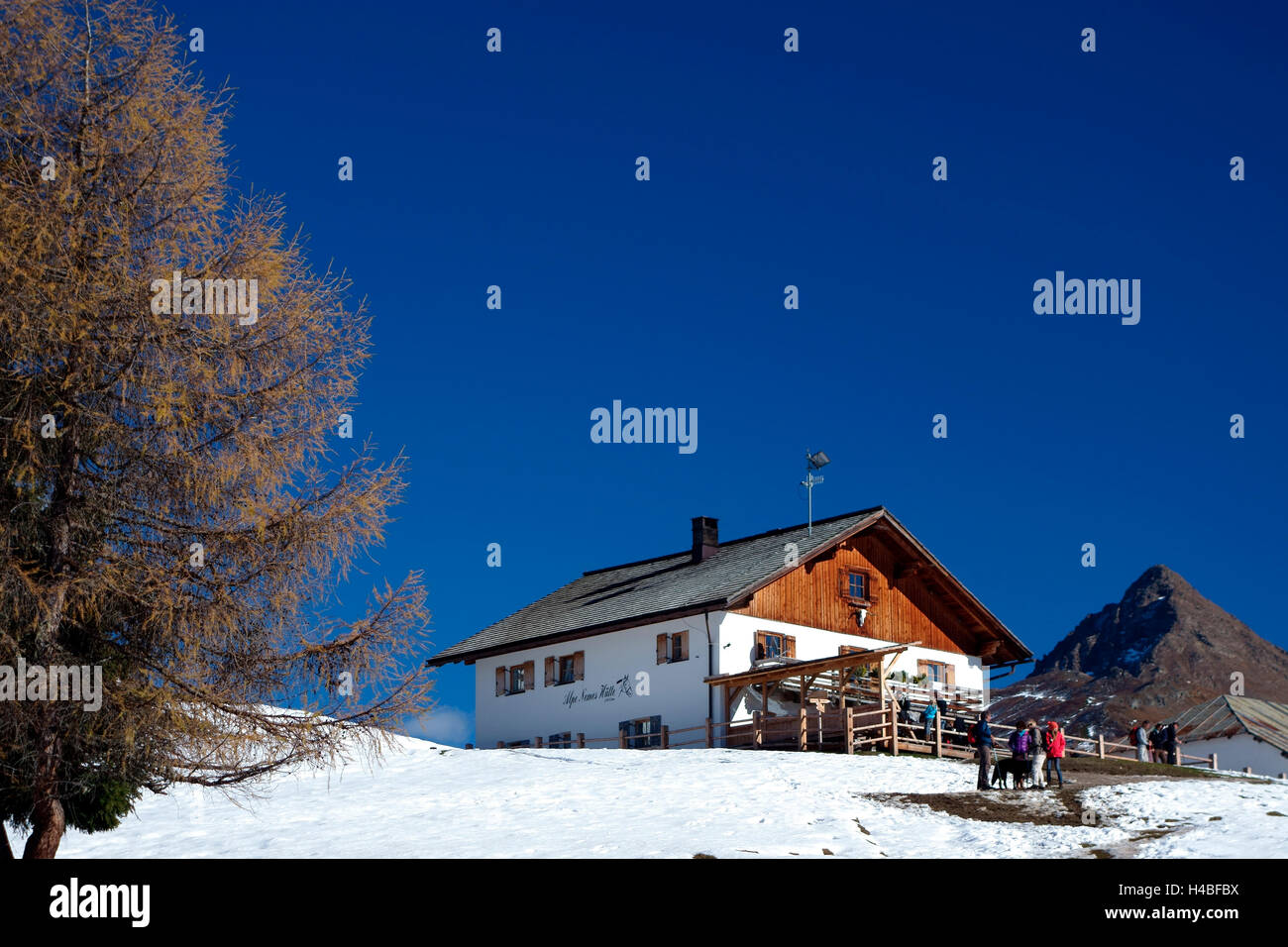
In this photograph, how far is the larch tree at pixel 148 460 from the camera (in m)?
14.4

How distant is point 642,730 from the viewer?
1742 inches

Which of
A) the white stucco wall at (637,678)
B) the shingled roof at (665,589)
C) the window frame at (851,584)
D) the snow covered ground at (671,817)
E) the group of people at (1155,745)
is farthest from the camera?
the window frame at (851,584)

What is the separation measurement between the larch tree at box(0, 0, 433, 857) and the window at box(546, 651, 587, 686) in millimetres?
31144

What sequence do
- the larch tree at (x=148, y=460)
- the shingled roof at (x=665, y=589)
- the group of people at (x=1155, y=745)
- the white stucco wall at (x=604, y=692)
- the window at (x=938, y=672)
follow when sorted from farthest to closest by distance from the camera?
the window at (x=938, y=672) < the shingled roof at (x=665, y=589) < the white stucco wall at (x=604, y=692) < the group of people at (x=1155, y=745) < the larch tree at (x=148, y=460)

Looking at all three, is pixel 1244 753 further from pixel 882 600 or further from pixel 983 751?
pixel 983 751

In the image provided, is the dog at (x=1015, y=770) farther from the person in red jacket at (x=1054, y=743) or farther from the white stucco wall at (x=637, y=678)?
the white stucco wall at (x=637, y=678)

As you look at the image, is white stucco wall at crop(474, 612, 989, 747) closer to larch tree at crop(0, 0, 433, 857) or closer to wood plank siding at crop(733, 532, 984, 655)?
wood plank siding at crop(733, 532, 984, 655)

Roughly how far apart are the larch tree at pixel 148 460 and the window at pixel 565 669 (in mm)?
31144

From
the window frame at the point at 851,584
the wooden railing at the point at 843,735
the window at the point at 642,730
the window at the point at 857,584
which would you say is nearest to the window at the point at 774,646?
the wooden railing at the point at 843,735

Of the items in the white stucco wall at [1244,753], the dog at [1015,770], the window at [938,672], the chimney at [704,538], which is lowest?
the white stucco wall at [1244,753]

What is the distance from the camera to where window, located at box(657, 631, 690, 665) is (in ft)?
143
